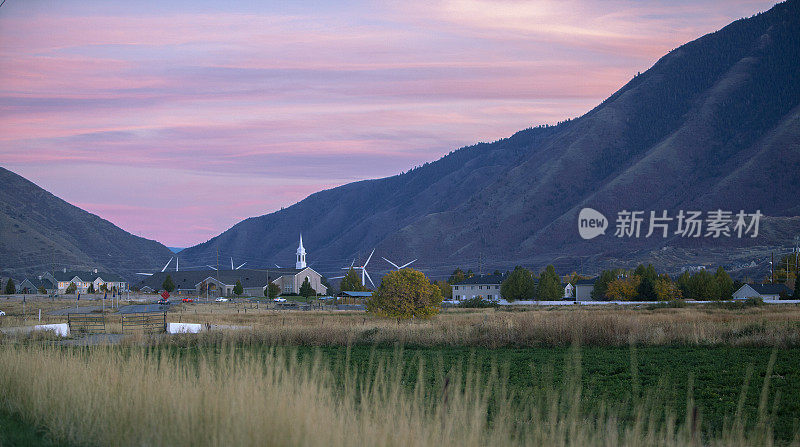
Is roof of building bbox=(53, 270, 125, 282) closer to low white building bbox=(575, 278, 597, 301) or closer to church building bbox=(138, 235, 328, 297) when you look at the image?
church building bbox=(138, 235, 328, 297)

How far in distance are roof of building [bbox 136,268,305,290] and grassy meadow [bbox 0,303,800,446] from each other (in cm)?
11739

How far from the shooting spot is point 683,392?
1789cm

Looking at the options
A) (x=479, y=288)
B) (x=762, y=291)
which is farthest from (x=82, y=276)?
(x=762, y=291)

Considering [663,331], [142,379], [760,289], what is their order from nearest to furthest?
1. [142,379]
2. [663,331]
3. [760,289]

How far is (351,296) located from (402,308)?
218ft

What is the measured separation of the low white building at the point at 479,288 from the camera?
133500 millimetres

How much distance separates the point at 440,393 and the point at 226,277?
138m

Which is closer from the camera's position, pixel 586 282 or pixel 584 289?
pixel 584 289

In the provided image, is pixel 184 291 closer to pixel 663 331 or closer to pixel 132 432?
pixel 663 331

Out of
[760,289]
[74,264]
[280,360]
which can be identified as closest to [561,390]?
[280,360]

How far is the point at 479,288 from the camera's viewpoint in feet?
448

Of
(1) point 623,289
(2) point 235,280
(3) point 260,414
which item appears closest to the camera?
(3) point 260,414

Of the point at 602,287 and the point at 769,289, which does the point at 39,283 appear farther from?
the point at 769,289

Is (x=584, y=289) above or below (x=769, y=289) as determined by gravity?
below
